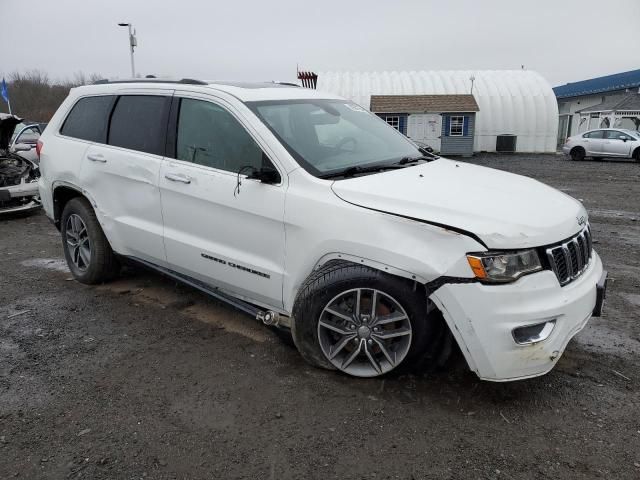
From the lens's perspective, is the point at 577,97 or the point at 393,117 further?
the point at 577,97

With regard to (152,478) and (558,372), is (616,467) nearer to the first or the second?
(558,372)

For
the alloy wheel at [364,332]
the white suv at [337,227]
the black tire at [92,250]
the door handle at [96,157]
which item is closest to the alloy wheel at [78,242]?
the black tire at [92,250]

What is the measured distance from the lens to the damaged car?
8.57 m

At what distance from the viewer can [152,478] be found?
7.85 feet

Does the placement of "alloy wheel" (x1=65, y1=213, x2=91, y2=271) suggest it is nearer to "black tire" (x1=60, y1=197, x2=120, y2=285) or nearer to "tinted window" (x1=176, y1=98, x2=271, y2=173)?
"black tire" (x1=60, y1=197, x2=120, y2=285)

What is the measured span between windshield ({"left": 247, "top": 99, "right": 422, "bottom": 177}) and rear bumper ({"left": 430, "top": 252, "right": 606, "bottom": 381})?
3.91 ft

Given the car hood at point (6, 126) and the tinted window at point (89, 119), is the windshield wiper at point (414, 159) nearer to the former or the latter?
the tinted window at point (89, 119)

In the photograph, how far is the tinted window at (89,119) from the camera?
4543 millimetres

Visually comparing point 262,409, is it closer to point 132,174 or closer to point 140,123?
point 132,174

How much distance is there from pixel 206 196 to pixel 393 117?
941 inches

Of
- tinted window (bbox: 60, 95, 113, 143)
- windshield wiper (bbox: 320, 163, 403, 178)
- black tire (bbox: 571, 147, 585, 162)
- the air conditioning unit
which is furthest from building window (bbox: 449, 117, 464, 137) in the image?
windshield wiper (bbox: 320, 163, 403, 178)

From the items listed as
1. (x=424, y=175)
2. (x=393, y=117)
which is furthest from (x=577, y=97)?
(x=424, y=175)

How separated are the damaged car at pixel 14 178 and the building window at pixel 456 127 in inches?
830

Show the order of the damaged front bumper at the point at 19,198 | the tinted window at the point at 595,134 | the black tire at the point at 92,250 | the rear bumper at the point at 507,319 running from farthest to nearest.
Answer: the tinted window at the point at 595,134 → the damaged front bumper at the point at 19,198 → the black tire at the point at 92,250 → the rear bumper at the point at 507,319
